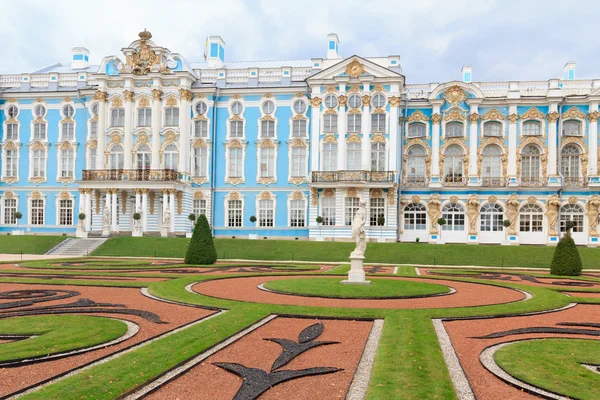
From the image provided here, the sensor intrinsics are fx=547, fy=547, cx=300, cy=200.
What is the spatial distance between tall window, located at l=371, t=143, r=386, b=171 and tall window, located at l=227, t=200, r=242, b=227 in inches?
457

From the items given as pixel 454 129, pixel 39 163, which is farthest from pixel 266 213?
pixel 39 163

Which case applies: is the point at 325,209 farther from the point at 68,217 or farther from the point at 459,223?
the point at 68,217

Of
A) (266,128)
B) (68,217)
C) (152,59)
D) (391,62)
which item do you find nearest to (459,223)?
(391,62)

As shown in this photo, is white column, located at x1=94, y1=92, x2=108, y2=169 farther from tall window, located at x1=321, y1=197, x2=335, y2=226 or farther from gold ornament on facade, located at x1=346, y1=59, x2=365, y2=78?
gold ornament on facade, located at x1=346, y1=59, x2=365, y2=78

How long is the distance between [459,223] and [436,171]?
15.0 ft

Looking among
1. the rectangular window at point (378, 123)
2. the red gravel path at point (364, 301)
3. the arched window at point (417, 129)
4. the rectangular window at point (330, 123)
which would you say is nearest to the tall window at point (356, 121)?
the rectangular window at point (378, 123)

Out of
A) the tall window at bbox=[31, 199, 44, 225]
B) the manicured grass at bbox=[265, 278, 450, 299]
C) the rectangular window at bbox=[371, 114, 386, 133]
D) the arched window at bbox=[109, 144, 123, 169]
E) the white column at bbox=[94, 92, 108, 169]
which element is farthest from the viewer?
the tall window at bbox=[31, 199, 44, 225]

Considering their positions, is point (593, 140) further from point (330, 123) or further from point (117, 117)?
point (117, 117)

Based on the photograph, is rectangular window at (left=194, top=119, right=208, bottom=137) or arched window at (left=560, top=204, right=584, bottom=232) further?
rectangular window at (left=194, top=119, right=208, bottom=137)

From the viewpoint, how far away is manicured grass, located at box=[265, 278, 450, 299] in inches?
642

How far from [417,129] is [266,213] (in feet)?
47.2

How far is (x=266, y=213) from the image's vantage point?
45.7m

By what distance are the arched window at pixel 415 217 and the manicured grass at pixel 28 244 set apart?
26526mm

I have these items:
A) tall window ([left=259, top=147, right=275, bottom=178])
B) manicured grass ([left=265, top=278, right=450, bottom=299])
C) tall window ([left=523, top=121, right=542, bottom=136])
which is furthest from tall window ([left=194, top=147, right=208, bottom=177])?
manicured grass ([left=265, top=278, right=450, bottom=299])
